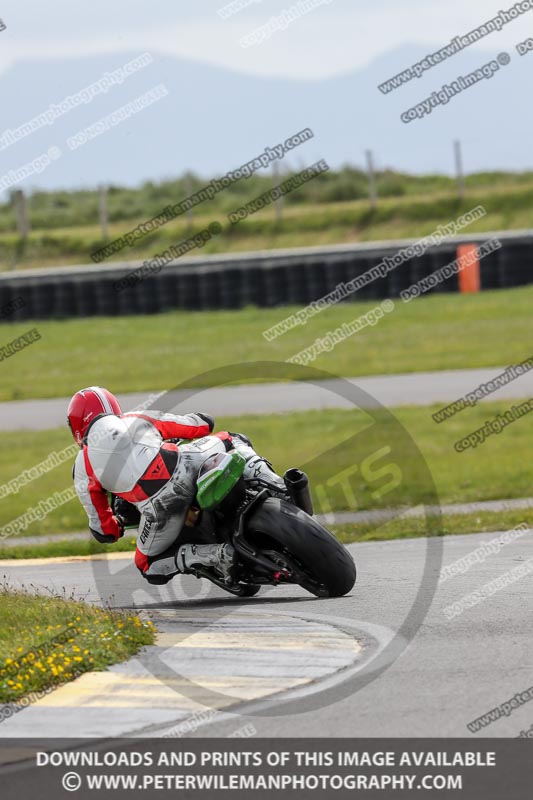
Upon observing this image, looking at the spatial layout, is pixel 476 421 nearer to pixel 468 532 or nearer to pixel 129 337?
pixel 468 532

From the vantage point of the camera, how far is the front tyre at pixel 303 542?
7.76 m

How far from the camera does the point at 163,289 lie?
2748 cm

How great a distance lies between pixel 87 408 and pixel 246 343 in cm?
1592

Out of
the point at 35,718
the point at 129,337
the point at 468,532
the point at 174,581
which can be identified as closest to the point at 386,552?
the point at 468,532

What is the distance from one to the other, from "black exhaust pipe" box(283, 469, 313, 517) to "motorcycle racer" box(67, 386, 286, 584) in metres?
0.16

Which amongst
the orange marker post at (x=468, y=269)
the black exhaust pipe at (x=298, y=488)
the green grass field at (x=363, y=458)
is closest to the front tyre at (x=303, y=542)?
the black exhaust pipe at (x=298, y=488)

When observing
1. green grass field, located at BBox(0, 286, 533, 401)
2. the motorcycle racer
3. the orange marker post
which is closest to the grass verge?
the motorcycle racer

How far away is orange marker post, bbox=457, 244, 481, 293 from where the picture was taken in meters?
26.3

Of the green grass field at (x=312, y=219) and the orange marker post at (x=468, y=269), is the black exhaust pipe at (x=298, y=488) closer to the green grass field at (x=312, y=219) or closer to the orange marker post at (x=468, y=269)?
the orange marker post at (x=468, y=269)

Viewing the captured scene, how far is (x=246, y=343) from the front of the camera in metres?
24.3

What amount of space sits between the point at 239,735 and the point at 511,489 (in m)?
8.39

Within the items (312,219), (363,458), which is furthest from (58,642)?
(312,219)

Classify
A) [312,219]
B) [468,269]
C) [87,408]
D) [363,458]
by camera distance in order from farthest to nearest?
[312,219]
[468,269]
[363,458]
[87,408]

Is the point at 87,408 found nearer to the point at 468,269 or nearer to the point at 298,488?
the point at 298,488
